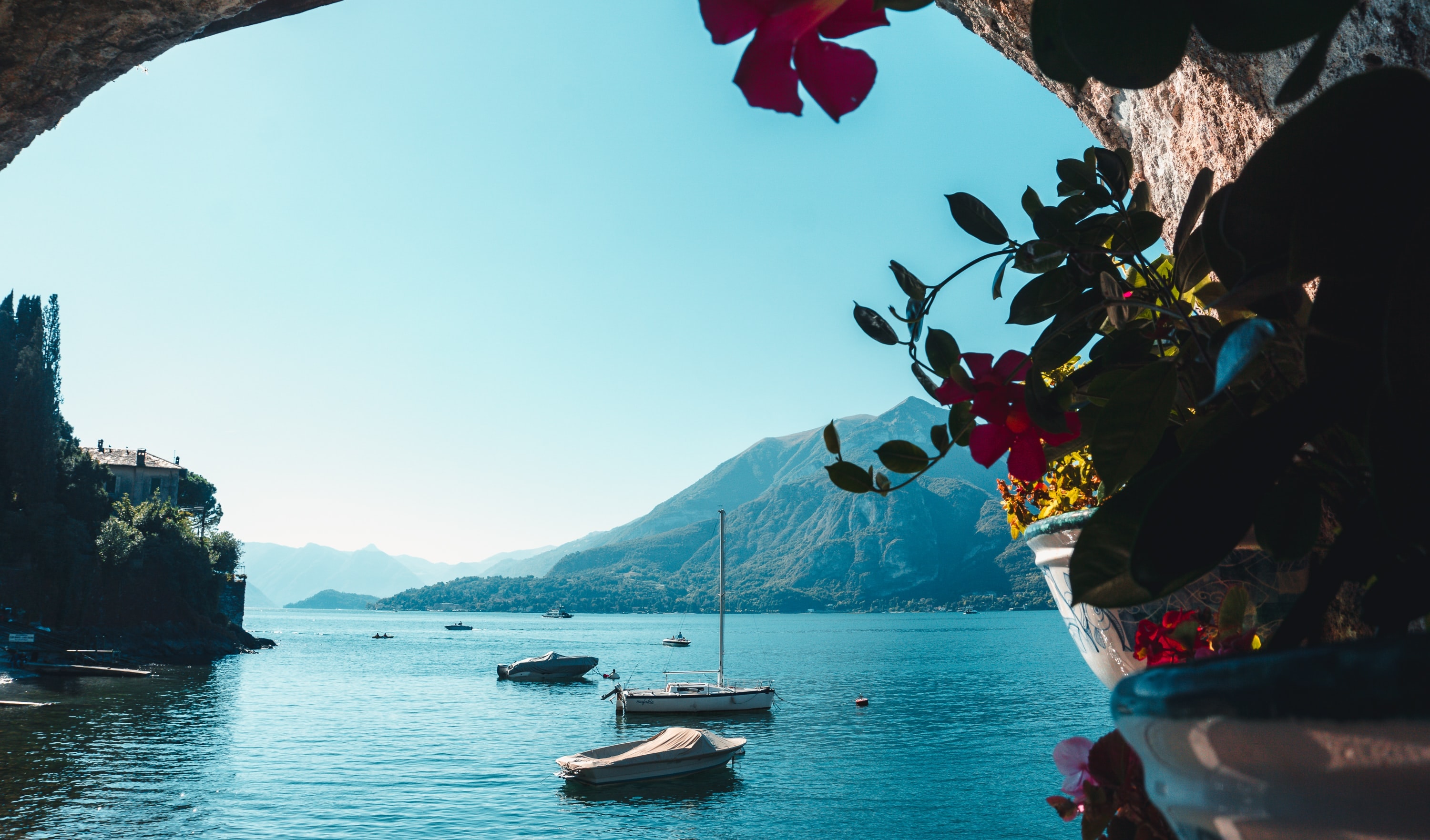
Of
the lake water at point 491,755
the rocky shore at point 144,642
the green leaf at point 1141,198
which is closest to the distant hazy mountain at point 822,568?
the lake water at point 491,755

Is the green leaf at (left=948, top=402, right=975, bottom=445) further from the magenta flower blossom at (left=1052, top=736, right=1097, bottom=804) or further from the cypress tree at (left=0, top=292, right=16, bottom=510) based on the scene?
the cypress tree at (left=0, top=292, right=16, bottom=510)

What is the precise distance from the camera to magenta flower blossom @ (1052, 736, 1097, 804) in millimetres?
670

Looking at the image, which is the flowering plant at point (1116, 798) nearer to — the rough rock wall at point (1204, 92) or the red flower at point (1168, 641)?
the red flower at point (1168, 641)

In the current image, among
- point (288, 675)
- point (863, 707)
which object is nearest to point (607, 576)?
point (288, 675)

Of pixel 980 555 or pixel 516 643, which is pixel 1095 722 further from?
pixel 980 555

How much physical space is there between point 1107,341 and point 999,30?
1.28m

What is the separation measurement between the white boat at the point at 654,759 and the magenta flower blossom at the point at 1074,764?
22.9 m

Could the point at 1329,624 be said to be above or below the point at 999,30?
below

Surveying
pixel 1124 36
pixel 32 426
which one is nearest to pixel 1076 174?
pixel 1124 36

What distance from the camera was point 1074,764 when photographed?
26.8 inches

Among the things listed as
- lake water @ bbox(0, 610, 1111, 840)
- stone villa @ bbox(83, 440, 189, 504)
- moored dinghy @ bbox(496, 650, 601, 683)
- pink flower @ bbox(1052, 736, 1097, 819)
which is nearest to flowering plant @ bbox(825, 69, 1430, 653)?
pink flower @ bbox(1052, 736, 1097, 819)

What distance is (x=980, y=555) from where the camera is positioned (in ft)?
466

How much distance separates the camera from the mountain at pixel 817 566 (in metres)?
142

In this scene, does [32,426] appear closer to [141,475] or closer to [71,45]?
[141,475]
